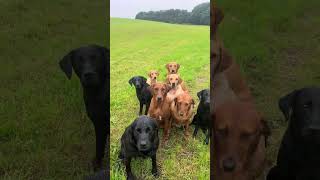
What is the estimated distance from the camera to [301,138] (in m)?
5.51

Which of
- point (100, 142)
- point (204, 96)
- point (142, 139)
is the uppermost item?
point (204, 96)

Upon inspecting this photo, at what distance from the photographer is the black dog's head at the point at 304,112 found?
5.35 m

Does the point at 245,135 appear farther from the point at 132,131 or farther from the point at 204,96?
the point at 132,131

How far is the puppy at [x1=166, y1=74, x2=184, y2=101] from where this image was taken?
5555mm

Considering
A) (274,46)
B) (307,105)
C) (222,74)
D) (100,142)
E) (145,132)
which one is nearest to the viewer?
(307,105)

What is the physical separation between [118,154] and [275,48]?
5832 millimetres

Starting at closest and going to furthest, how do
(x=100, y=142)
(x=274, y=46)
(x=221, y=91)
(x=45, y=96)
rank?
(x=221, y=91) < (x=100, y=142) < (x=45, y=96) < (x=274, y=46)

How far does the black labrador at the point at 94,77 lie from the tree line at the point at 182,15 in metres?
0.63

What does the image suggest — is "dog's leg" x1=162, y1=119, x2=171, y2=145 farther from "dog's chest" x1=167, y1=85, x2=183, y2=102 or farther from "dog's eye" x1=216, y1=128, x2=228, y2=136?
"dog's eye" x1=216, y1=128, x2=228, y2=136

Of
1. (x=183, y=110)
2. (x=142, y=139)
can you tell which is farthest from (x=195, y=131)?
(x=142, y=139)

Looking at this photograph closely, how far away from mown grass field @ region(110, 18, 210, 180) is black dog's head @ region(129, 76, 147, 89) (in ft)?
0.15

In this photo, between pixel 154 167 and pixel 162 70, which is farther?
pixel 154 167

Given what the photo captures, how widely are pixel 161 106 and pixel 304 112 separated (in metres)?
1.50

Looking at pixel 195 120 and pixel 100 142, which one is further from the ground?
pixel 195 120
